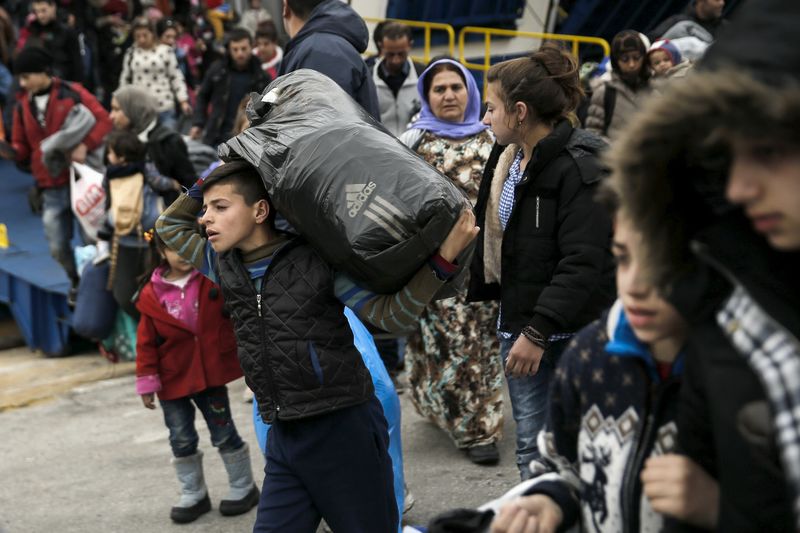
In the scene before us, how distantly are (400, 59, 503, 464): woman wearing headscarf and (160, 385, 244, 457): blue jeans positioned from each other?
1104 millimetres

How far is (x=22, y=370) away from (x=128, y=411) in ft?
4.62

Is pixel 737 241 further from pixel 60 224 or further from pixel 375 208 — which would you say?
pixel 60 224

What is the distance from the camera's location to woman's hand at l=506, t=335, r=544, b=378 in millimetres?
3734

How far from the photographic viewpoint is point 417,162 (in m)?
A: 3.17

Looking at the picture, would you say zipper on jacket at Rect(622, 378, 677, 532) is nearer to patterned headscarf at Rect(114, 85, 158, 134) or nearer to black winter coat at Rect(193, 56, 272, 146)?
patterned headscarf at Rect(114, 85, 158, 134)

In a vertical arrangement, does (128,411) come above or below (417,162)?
below

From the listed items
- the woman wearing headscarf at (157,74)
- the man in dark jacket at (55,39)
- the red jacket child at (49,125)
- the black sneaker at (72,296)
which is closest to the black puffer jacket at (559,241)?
the black sneaker at (72,296)

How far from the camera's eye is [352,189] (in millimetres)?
3084

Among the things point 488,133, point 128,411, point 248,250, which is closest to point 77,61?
point 128,411

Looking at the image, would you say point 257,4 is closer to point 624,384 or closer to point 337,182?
point 337,182

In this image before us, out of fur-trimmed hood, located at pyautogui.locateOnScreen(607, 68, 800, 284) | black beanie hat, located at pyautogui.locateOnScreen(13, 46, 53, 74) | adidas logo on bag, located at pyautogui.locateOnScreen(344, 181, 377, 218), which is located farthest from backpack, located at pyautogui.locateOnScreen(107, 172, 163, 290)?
fur-trimmed hood, located at pyautogui.locateOnScreen(607, 68, 800, 284)

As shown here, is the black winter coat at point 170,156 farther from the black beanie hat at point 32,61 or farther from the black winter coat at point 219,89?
the black winter coat at point 219,89

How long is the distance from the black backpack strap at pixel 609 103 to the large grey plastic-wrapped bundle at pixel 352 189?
181 inches

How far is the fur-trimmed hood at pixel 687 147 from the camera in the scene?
1.39 m
